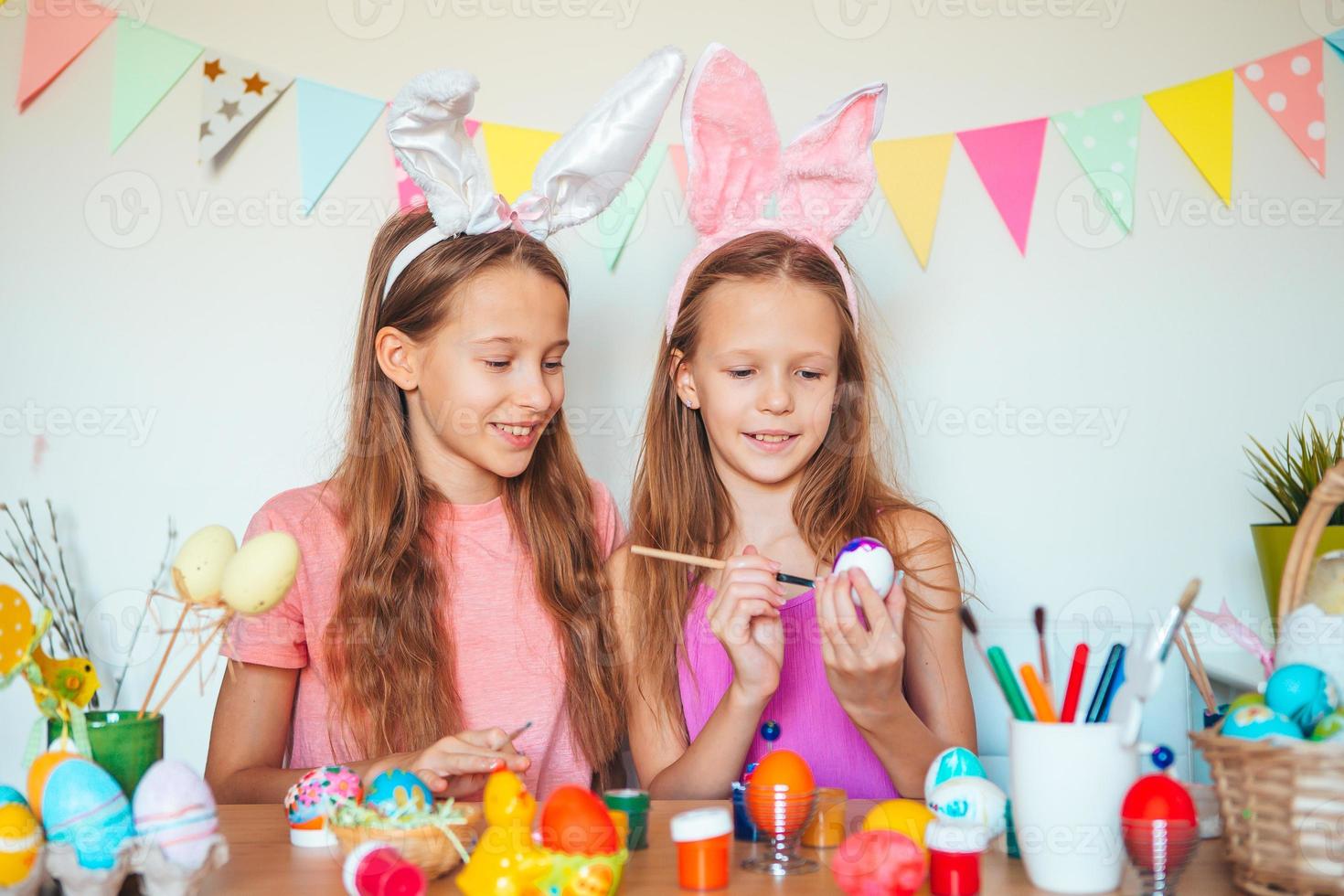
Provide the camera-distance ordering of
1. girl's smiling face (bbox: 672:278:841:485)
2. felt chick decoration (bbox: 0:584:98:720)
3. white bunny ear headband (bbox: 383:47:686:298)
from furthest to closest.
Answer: girl's smiling face (bbox: 672:278:841:485) → white bunny ear headband (bbox: 383:47:686:298) → felt chick decoration (bbox: 0:584:98:720)

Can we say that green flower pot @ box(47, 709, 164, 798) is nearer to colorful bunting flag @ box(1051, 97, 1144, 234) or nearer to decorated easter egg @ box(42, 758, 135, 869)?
decorated easter egg @ box(42, 758, 135, 869)

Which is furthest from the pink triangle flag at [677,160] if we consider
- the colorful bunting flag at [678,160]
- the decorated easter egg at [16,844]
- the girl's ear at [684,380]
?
the decorated easter egg at [16,844]

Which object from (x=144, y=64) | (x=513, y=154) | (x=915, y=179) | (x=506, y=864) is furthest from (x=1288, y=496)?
(x=144, y=64)

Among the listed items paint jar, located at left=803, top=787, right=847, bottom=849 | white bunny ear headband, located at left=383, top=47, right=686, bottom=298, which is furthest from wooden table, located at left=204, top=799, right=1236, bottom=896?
white bunny ear headband, located at left=383, top=47, right=686, bottom=298

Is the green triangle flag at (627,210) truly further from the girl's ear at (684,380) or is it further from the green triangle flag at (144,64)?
the green triangle flag at (144,64)

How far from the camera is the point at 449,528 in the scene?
1.56m

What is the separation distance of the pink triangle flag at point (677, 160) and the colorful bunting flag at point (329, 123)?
449 millimetres

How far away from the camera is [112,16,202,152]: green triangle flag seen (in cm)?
189

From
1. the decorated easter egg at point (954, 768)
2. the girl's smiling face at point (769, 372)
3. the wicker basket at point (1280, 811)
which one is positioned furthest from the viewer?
the girl's smiling face at point (769, 372)

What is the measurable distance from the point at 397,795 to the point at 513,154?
120 centimetres

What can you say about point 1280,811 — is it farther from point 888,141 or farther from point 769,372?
point 888,141

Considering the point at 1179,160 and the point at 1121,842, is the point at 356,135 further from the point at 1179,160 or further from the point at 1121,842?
the point at 1121,842

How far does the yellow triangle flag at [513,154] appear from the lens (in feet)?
6.17

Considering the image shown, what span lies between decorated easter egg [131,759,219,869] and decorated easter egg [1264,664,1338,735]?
0.73 metres
